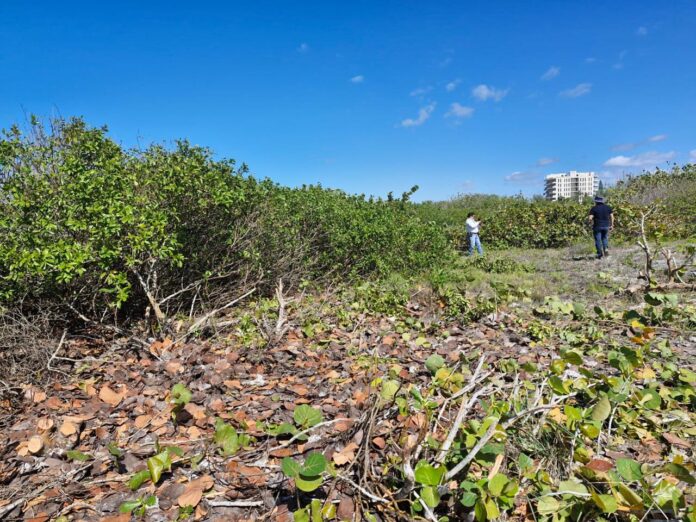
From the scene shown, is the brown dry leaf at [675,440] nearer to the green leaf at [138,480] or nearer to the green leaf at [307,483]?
the green leaf at [307,483]

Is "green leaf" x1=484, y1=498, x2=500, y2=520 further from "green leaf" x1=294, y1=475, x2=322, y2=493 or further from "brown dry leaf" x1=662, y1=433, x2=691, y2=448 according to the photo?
"brown dry leaf" x1=662, y1=433, x2=691, y2=448

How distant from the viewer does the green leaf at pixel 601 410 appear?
2.14 m

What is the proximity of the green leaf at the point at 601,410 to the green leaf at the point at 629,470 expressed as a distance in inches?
18.3

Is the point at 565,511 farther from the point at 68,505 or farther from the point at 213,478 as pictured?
the point at 68,505

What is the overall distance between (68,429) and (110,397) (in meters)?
0.44

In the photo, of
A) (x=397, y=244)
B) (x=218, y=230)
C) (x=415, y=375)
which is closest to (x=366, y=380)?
(x=415, y=375)

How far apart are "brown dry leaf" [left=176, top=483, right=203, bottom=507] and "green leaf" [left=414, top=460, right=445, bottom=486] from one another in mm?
1077

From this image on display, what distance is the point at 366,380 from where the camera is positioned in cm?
A: 310

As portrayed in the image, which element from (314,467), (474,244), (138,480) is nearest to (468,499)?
(314,467)

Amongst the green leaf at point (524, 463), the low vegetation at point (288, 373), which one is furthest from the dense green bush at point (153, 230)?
the green leaf at point (524, 463)

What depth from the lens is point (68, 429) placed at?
2.63 m

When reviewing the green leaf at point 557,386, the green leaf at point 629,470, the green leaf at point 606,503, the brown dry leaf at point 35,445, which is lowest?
the brown dry leaf at point 35,445

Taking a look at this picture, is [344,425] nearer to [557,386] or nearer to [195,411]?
[195,411]

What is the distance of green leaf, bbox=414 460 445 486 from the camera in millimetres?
1596
